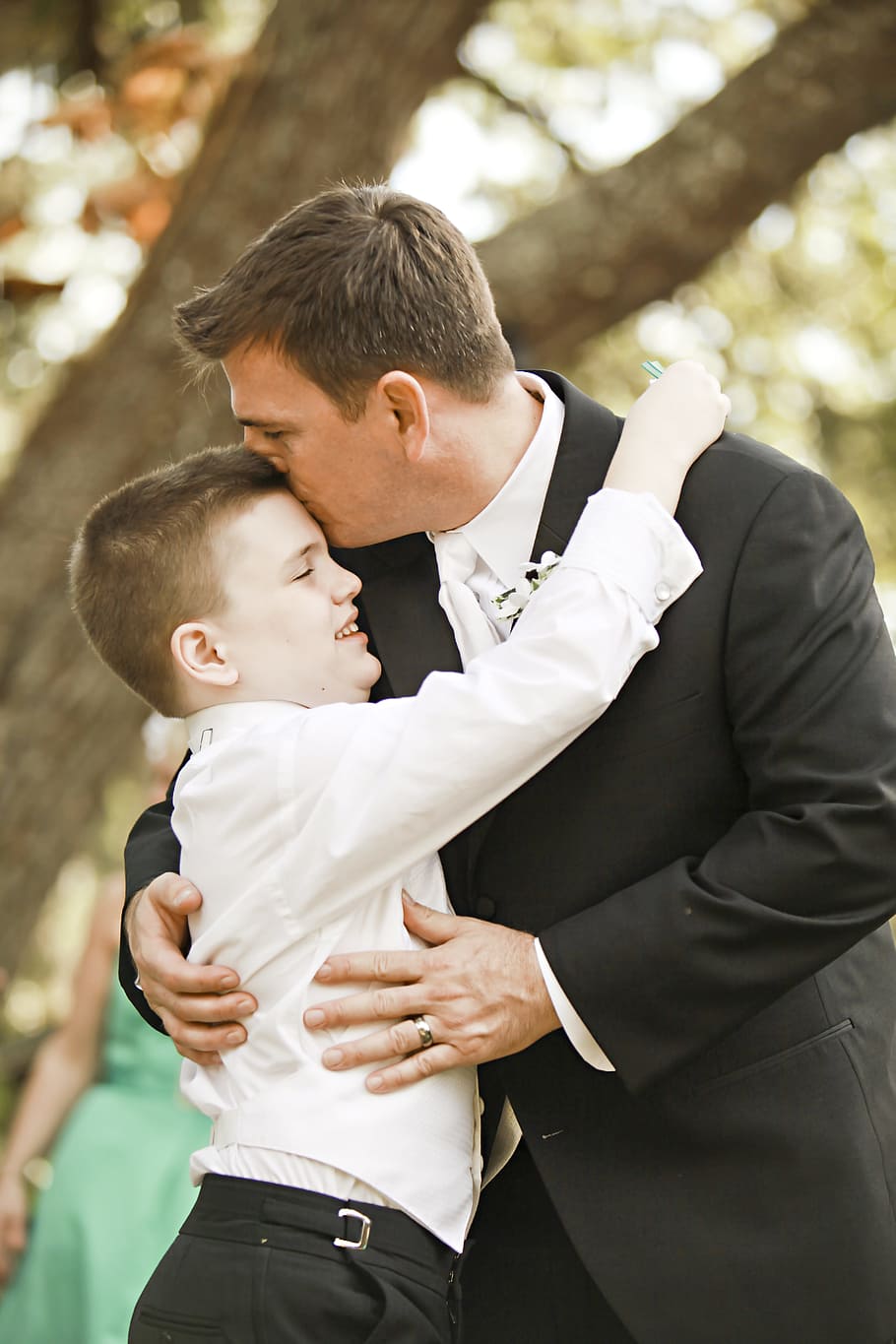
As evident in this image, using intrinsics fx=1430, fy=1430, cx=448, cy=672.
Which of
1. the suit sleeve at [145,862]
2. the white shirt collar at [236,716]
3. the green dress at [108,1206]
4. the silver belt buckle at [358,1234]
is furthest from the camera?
the green dress at [108,1206]

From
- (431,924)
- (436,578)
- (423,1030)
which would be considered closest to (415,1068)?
(423,1030)

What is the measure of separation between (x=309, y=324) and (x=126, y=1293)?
305cm

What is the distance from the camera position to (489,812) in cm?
228

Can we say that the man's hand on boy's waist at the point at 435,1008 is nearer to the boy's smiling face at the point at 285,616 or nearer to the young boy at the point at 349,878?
the young boy at the point at 349,878

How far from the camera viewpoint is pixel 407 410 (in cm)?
243

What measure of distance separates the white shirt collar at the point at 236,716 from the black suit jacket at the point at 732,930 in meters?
0.36

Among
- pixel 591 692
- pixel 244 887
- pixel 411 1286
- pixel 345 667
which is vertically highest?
pixel 345 667

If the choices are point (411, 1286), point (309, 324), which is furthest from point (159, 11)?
point (411, 1286)

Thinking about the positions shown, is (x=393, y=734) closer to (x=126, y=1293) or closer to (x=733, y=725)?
(x=733, y=725)

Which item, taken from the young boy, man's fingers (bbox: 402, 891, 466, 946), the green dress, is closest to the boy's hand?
the young boy

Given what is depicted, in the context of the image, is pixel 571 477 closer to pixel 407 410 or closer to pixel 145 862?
pixel 407 410

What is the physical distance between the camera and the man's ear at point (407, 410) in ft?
7.85

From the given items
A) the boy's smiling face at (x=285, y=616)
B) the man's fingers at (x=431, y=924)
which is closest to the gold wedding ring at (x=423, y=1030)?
the man's fingers at (x=431, y=924)

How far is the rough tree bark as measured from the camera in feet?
18.3
